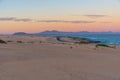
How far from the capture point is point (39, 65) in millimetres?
10750

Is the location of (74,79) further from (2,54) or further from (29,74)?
(2,54)

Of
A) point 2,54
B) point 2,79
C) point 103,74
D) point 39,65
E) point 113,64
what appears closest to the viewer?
point 2,79

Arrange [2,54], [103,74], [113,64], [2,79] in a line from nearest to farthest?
[2,79] → [103,74] → [113,64] → [2,54]

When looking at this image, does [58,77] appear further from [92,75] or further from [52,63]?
[52,63]

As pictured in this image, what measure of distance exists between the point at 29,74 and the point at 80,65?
2445mm

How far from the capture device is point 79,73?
31.9 ft

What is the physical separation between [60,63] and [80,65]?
68cm

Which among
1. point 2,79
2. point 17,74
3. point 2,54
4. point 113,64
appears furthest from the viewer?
point 2,54

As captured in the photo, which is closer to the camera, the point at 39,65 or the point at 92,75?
the point at 92,75

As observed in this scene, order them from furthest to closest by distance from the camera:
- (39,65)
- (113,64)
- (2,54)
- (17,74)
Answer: (2,54), (113,64), (39,65), (17,74)

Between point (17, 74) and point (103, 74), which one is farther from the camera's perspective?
point (103, 74)

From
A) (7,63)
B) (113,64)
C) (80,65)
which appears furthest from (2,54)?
(113,64)

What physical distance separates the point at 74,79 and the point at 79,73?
874mm

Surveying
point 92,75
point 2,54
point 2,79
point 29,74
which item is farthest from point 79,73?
point 2,54
